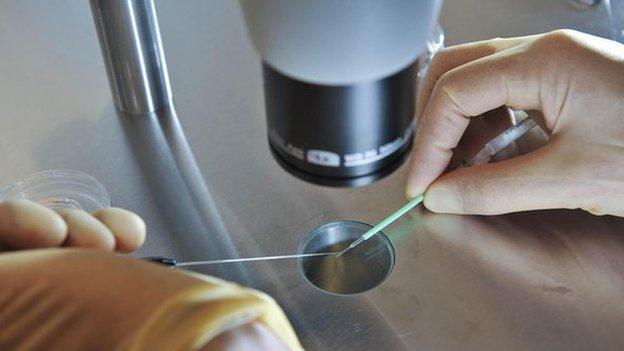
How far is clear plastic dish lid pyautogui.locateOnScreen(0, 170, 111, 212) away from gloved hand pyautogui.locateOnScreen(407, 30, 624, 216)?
0.94 ft

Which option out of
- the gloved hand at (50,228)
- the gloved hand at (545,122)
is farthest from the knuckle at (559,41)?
the gloved hand at (50,228)

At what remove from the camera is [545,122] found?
26.4 inches

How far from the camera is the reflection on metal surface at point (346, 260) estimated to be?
66cm

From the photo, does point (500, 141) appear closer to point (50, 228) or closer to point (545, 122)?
point (545, 122)

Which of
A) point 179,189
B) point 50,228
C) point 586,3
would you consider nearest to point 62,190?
point 179,189

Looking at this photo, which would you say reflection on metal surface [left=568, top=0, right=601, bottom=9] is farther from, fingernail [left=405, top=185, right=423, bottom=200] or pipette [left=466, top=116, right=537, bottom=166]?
fingernail [left=405, top=185, right=423, bottom=200]

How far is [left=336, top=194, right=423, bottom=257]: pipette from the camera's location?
0.68 metres

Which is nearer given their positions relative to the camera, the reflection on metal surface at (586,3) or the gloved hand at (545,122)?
the gloved hand at (545,122)

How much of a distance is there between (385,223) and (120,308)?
13.6 inches

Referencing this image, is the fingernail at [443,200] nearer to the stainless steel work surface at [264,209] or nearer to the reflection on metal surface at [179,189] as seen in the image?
the stainless steel work surface at [264,209]

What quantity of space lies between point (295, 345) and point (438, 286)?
9.2 inches

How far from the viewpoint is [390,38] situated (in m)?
0.35

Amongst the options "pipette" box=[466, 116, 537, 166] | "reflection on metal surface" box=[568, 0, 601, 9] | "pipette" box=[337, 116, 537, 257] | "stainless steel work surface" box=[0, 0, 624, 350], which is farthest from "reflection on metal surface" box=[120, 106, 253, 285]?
"reflection on metal surface" box=[568, 0, 601, 9]

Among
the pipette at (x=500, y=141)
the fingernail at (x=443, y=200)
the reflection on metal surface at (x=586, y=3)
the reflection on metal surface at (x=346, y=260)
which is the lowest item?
the reflection on metal surface at (x=346, y=260)
